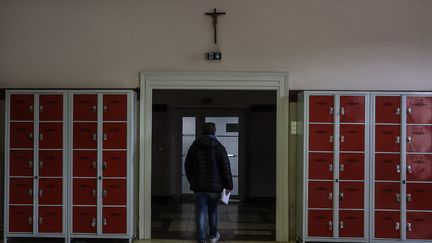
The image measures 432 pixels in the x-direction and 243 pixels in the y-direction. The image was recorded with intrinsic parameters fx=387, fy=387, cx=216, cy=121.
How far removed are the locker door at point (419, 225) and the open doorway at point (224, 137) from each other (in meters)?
3.31

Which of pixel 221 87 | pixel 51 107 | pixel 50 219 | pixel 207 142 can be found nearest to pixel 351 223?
pixel 207 142

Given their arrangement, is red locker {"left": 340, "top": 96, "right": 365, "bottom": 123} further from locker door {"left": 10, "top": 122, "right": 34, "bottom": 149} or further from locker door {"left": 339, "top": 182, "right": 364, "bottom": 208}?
locker door {"left": 10, "top": 122, "right": 34, "bottom": 149}

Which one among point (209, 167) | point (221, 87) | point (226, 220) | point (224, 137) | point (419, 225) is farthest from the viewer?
point (224, 137)

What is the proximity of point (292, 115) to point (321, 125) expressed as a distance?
497mm

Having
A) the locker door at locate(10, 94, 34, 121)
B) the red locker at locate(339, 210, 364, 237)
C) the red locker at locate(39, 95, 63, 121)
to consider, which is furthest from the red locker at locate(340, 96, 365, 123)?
the locker door at locate(10, 94, 34, 121)

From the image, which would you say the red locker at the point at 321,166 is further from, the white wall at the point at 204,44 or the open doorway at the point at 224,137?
the open doorway at the point at 224,137

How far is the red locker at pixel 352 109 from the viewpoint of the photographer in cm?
455

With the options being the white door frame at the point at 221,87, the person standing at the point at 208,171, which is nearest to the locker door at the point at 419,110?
the white door frame at the point at 221,87

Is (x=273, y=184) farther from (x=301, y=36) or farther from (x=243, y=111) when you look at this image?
(x=301, y=36)

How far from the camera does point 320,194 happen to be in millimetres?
4578

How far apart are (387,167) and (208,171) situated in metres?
2.11

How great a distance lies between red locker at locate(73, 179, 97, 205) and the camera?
4568 millimetres

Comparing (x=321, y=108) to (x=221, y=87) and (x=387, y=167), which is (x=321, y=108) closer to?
(x=387, y=167)

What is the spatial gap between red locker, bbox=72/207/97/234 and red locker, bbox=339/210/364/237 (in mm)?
2909
